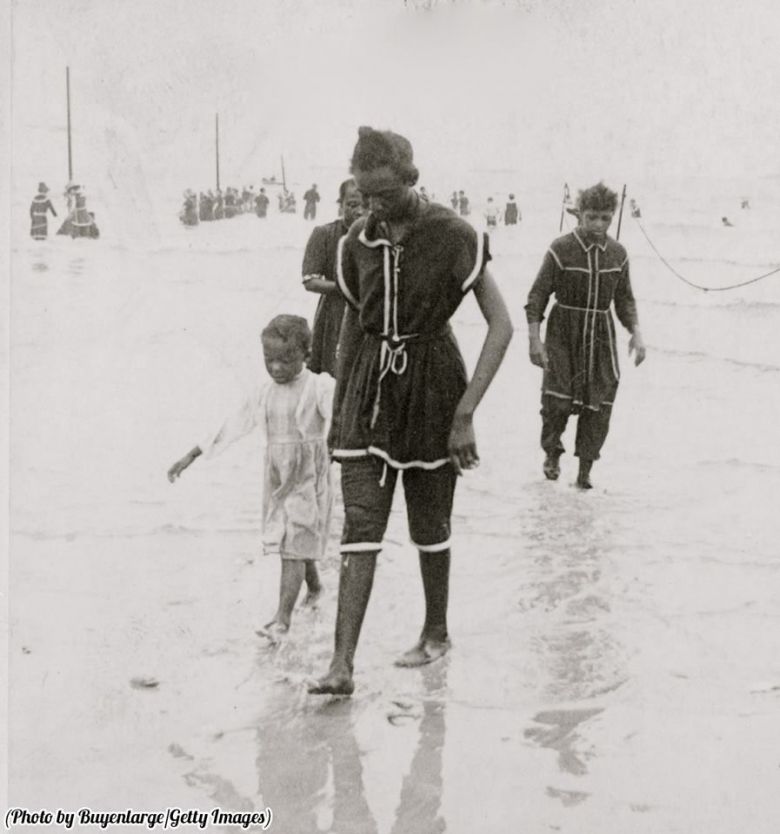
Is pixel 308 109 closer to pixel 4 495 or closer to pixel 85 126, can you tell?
pixel 85 126

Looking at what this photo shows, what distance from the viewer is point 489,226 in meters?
4.42

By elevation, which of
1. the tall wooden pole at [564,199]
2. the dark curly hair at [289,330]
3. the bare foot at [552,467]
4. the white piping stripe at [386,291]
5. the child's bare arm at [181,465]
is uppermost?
the tall wooden pole at [564,199]

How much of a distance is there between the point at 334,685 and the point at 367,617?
0.58 meters

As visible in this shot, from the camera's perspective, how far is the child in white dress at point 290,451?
3.51 meters

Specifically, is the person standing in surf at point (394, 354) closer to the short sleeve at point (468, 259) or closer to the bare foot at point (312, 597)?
the short sleeve at point (468, 259)

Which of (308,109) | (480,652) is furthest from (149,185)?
(480,652)

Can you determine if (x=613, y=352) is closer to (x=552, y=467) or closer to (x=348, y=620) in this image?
(x=552, y=467)

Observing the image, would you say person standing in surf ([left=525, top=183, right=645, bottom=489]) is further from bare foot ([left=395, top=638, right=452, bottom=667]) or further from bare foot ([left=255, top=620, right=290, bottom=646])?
bare foot ([left=255, top=620, right=290, bottom=646])

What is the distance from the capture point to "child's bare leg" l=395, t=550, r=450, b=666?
11.0 feet

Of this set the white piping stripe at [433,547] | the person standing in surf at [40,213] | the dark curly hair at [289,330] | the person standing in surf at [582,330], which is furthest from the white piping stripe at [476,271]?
the person standing in surf at [582,330]

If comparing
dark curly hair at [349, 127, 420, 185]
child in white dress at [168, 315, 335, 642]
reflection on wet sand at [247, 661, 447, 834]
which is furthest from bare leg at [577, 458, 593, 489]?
dark curly hair at [349, 127, 420, 185]

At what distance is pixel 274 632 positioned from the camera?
3480 millimetres

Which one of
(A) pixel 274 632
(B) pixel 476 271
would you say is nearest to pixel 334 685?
(A) pixel 274 632

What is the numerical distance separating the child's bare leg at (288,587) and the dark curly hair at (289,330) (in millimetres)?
652
